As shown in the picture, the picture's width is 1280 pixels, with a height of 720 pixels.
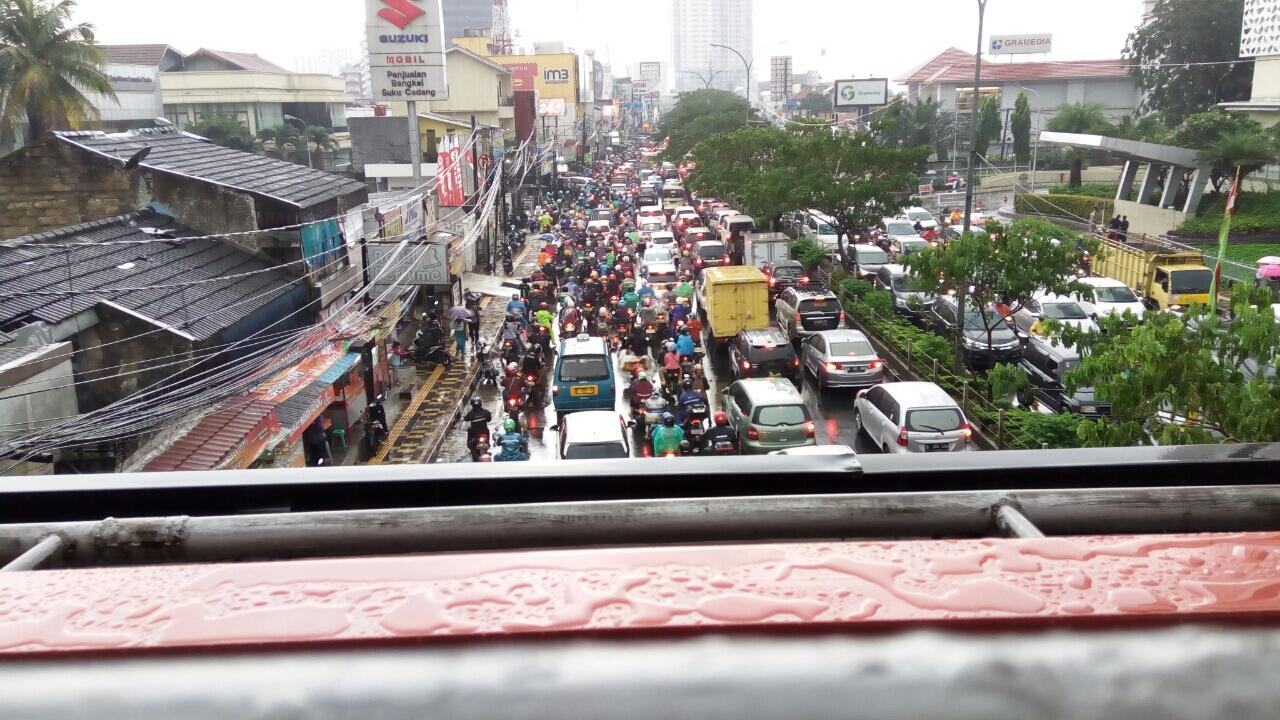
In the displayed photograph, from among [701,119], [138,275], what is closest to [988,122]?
[701,119]

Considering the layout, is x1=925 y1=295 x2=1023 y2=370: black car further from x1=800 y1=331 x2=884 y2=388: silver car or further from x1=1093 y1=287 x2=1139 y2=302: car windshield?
x1=1093 y1=287 x2=1139 y2=302: car windshield

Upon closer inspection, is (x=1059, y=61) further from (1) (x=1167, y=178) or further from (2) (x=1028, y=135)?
(1) (x=1167, y=178)

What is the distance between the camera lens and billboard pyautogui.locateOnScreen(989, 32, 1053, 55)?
85.8m

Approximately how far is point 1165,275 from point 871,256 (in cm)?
828

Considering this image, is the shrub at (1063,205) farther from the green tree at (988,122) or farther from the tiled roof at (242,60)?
the tiled roof at (242,60)

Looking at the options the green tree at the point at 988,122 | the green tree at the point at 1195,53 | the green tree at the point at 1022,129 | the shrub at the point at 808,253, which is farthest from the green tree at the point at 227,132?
the green tree at the point at 1195,53

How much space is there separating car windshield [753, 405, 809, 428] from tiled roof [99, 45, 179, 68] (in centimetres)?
4872

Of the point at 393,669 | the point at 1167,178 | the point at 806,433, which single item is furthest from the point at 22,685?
the point at 1167,178

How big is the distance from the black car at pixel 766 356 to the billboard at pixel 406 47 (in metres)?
11.3

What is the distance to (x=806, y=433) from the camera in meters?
14.3

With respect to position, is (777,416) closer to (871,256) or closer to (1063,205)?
(871,256)

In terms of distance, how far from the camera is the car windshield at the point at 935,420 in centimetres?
1360

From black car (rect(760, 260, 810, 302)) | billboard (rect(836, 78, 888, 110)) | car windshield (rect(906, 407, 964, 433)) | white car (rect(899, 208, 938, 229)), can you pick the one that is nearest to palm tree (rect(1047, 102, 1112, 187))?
white car (rect(899, 208, 938, 229))

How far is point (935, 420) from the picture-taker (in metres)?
13.7
